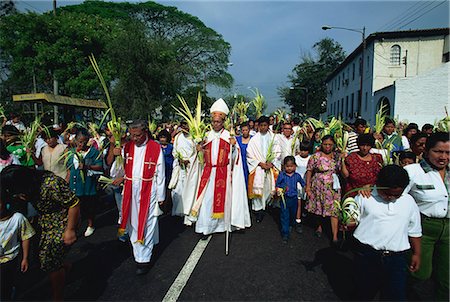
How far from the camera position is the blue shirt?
5.00m

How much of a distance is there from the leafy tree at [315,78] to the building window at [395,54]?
25.3 m

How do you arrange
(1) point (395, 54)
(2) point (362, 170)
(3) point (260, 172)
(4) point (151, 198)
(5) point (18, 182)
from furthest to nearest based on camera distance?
1. (1) point (395, 54)
2. (3) point (260, 172)
3. (2) point (362, 170)
4. (4) point (151, 198)
5. (5) point (18, 182)

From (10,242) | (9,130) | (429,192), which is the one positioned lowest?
(10,242)

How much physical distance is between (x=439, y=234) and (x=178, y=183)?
177 inches

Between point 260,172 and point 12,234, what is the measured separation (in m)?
4.08

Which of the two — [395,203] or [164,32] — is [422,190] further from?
[164,32]

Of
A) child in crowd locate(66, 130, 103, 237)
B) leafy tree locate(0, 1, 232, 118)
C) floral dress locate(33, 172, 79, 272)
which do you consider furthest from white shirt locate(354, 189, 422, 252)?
leafy tree locate(0, 1, 232, 118)

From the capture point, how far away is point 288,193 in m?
4.98

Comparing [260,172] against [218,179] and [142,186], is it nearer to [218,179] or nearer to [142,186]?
[218,179]

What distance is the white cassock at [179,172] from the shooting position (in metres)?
5.73

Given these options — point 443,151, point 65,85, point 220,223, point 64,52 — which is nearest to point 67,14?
point 64,52

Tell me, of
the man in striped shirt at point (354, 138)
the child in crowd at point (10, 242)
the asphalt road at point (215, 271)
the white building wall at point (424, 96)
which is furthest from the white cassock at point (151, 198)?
the white building wall at point (424, 96)

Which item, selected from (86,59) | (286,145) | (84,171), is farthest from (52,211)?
(86,59)

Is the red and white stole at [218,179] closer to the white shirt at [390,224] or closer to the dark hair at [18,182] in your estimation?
the white shirt at [390,224]
